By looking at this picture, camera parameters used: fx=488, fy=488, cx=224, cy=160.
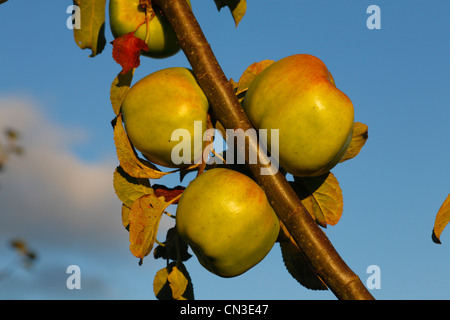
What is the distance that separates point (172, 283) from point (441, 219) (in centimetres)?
89

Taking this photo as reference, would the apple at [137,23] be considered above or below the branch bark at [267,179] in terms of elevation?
above

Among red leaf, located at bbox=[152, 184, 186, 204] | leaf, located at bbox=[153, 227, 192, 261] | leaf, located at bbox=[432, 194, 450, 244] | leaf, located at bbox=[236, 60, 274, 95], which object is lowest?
leaf, located at bbox=[432, 194, 450, 244]

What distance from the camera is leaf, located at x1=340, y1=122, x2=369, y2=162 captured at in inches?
70.6

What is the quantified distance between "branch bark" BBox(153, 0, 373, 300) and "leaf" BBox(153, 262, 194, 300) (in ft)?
1.43

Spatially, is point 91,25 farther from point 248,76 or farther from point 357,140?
point 357,140

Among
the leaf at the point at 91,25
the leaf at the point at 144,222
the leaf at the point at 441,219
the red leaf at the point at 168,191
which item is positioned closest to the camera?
the leaf at the point at 441,219

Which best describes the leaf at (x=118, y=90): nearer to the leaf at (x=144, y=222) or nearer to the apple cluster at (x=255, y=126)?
the apple cluster at (x=255, y=126)

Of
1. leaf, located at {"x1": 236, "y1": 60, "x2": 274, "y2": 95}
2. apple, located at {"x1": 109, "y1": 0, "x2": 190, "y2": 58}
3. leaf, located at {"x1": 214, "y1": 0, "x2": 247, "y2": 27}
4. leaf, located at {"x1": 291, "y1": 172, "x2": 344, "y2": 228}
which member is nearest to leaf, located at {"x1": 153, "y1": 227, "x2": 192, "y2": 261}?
leaf, located at {"x1": 291, "y1": 172, "x2": 344, "y2": 228}

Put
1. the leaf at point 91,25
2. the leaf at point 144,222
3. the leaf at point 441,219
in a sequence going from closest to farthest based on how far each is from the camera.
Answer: the leaf at point 441,219
the leaf at point 144,222
the leaf at point 91,25

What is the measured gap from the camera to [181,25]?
1.55m

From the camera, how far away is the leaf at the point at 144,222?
161cm

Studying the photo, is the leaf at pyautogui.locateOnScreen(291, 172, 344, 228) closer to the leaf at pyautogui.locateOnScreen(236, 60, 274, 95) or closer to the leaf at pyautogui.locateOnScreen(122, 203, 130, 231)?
the leaf at pyautogui.locateOnScreen(236, 60, 274, 95)

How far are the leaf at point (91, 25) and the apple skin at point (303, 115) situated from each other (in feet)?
2.24

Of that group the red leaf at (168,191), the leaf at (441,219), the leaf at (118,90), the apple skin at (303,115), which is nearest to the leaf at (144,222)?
the red leaf at (168,191)
